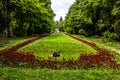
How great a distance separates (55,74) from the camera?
40.0 feet

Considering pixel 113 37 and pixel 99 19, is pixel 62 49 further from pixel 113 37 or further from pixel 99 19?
pixel 99 19

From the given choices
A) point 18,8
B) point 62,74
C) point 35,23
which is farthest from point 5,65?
point 35,23

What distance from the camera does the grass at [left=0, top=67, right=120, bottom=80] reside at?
37.8 ft

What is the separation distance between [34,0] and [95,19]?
13840 millimetres

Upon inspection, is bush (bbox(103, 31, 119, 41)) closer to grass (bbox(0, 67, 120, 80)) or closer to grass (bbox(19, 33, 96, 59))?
grass (bbox(19, 33, 96, 59))

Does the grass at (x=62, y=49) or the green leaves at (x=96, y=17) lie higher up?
the green leaves at (x=96, y=17)

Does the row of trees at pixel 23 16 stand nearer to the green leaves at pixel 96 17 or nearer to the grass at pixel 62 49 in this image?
the green leaves at pixel 96 17

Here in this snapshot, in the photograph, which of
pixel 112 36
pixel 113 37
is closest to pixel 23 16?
pixel 112 36

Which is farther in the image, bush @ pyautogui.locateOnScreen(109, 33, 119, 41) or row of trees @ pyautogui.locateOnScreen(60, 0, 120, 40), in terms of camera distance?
row of trees @ pyautogui.locateOnScreen(60, 0, 120, 40)

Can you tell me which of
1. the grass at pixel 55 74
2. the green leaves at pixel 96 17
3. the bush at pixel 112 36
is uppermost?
the green leaves at pixel 96 17

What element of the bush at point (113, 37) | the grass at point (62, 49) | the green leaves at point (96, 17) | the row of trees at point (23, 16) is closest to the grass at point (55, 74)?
the grass at point (62, 49)

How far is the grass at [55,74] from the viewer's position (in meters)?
11.5

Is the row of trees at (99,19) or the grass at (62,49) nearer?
the grass at (62,49)

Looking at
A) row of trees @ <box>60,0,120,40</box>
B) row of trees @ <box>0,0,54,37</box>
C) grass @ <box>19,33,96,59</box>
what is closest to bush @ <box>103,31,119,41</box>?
row of trees @ <box>60,0,120,40</box>
